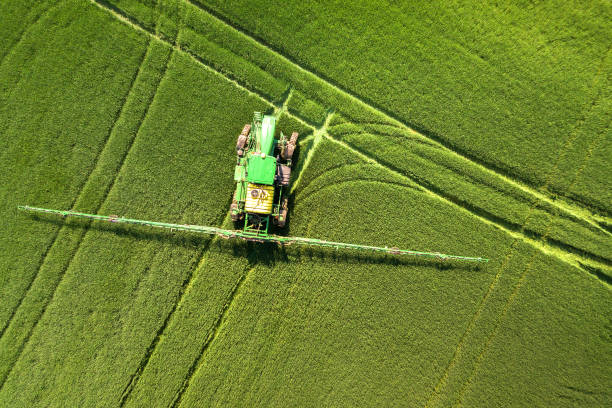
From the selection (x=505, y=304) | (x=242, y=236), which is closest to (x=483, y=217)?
(x=505, y=304)

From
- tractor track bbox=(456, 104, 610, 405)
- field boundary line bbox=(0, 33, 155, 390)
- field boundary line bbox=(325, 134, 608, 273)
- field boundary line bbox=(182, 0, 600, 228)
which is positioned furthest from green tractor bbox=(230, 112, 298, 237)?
tractor track bbox=(456, 104, 610, 405)

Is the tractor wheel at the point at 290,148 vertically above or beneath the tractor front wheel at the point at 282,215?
above

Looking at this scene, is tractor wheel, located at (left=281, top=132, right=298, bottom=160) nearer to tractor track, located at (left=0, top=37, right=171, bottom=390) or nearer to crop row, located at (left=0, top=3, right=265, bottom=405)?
crop row, located at (left=0, top=3, right=265, bottom=405)

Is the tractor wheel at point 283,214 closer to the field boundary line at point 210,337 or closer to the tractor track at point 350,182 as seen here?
the tractor track at point 350,182

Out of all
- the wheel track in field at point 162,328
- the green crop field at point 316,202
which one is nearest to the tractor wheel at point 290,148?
the green crop field at point 316,202

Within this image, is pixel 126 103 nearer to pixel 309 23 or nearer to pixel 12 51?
pixel 12 51

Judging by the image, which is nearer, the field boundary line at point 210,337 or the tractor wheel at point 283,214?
the tractor wheel at point 283,214
